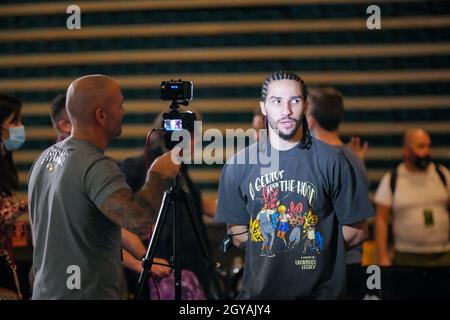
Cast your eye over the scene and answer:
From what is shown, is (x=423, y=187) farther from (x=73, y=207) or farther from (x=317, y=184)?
(x=73, y=207)

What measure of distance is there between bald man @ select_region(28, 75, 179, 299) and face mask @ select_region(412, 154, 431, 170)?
3165 mm

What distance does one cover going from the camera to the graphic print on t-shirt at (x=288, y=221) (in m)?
4.33

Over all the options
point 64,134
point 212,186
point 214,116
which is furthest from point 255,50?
point 64,134

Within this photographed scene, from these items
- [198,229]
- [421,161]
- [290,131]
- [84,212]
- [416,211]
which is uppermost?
→ [290,131]

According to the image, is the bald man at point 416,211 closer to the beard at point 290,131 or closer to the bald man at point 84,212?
the beard at point 290,131

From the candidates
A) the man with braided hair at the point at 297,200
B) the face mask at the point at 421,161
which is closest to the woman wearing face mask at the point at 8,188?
the man with braided hair at the point at 297,200

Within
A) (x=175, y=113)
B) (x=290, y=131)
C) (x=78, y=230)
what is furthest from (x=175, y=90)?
(x=78, y=230)

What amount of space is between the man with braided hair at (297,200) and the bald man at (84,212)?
0.46 m

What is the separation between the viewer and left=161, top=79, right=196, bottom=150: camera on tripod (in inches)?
182

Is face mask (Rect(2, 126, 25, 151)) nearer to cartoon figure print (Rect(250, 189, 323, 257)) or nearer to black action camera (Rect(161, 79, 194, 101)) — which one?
black action camera (Rect(161, 79, 194, 101))

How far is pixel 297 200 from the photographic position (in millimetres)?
4363

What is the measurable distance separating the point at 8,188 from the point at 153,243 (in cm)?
114

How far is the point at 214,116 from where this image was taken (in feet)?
27.6

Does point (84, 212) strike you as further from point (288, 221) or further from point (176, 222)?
point (288, 221)
